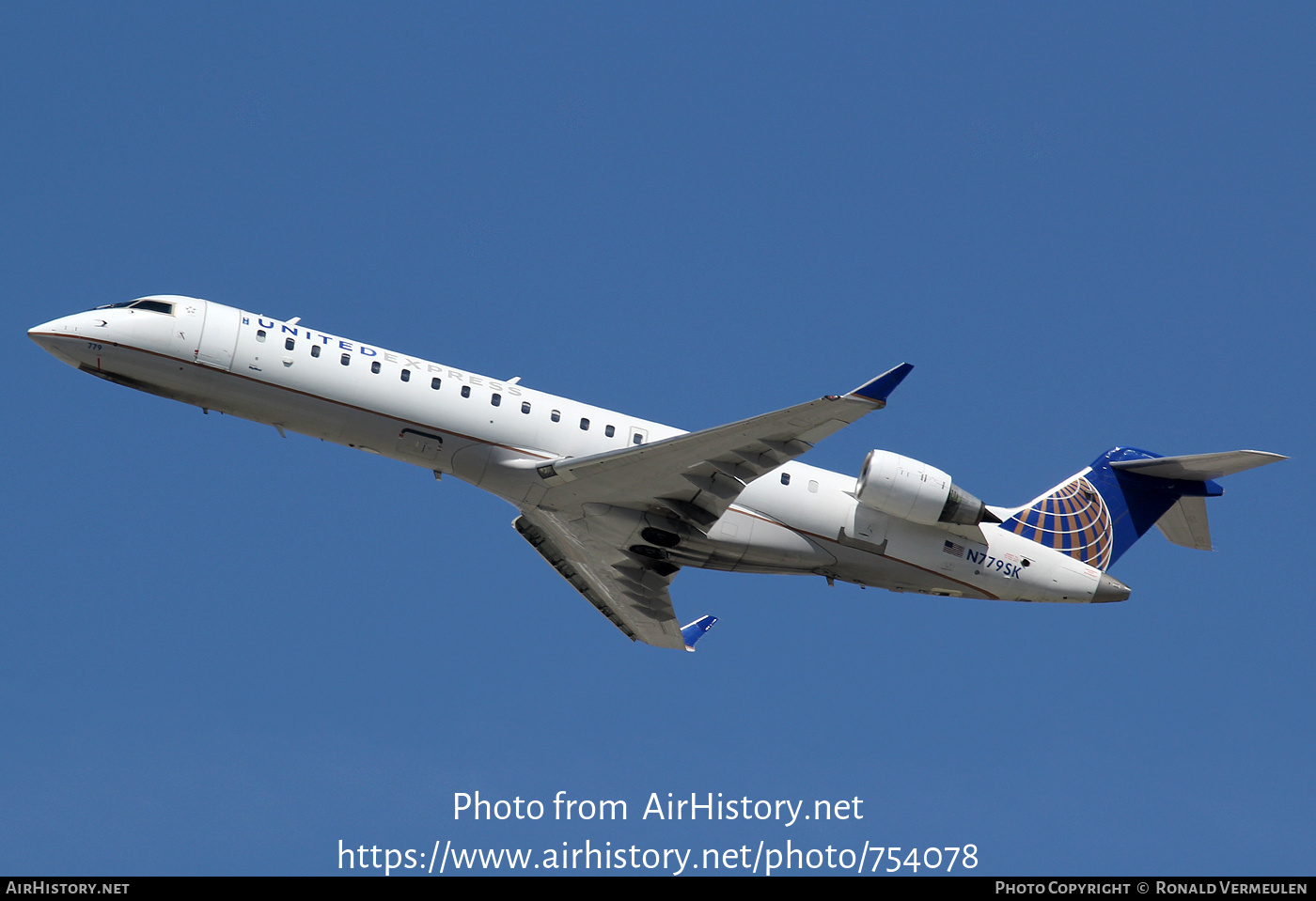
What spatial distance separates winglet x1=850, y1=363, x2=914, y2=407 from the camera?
64.5 ft

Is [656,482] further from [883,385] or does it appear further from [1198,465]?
[1198,465]

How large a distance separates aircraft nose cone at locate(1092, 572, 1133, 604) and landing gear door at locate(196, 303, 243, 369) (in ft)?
54.4

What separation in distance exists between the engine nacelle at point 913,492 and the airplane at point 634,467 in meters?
0.03

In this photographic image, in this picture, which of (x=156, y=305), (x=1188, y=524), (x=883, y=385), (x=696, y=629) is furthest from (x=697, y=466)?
(x=1188, y=524)

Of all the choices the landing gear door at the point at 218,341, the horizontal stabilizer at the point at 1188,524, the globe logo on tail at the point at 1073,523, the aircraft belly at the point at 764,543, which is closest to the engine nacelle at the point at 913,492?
the aircraft belly at the point at 764,543

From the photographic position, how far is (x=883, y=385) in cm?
1984

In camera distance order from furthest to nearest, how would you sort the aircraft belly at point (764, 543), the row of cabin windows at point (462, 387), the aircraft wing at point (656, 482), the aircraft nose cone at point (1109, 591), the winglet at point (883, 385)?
the aircraft nose cone at point (1109, 591), the aircraft belly at point (764, 543), the row of cabin windows at point (462, 387), the aircraft wing at point (656, 482), the winglet at point (883, 385)

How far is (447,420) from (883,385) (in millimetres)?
7527

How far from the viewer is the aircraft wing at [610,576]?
24578 millimetres

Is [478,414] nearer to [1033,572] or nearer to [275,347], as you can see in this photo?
[275,347]

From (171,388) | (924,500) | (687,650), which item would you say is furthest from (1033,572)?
(171,388)

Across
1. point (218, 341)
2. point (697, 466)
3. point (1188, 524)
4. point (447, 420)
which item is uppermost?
point (218, 341)

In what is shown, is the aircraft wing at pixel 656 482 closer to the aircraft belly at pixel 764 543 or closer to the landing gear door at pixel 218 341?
the aircraft belly at pixel 764 543

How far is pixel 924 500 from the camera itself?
23531 mm
